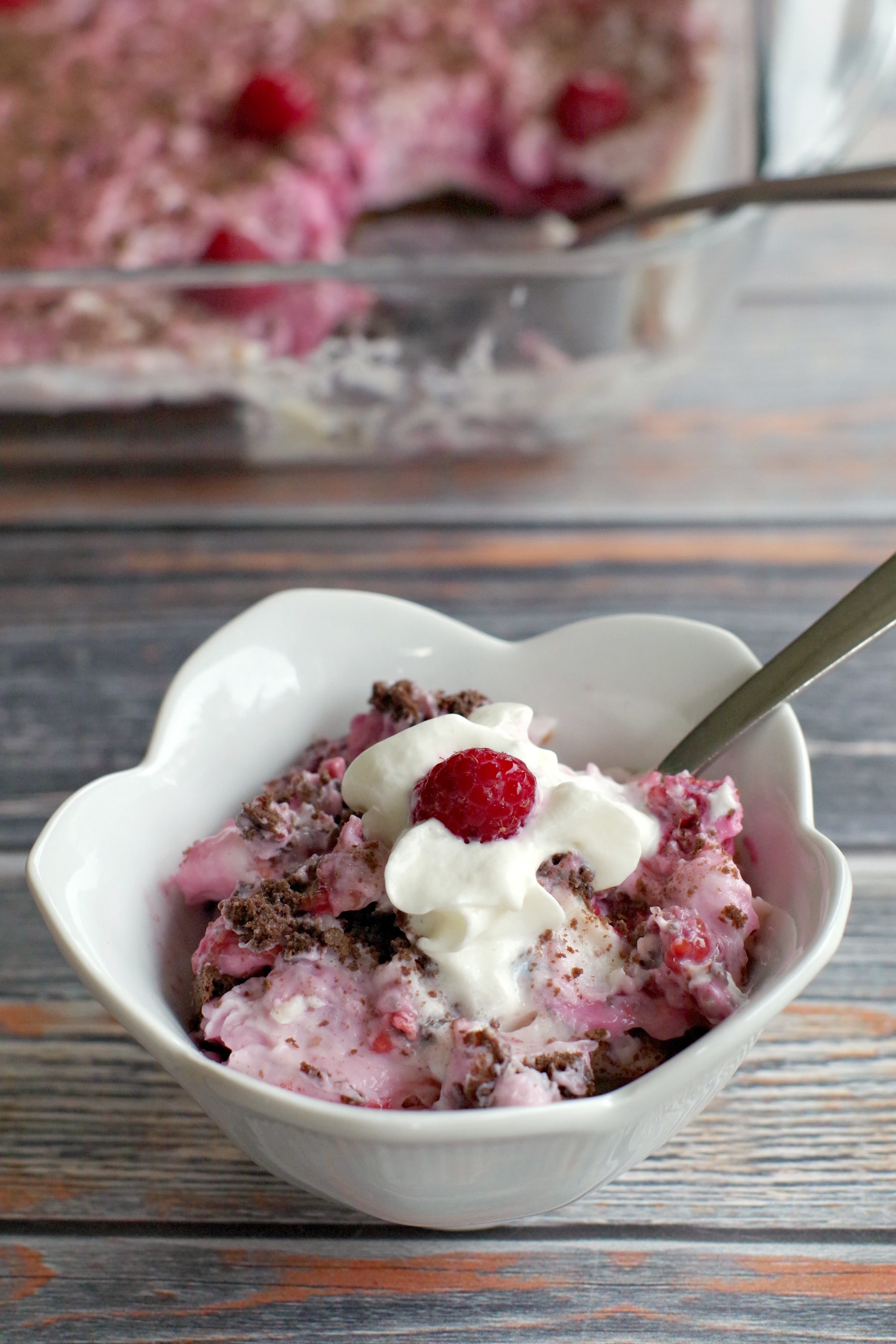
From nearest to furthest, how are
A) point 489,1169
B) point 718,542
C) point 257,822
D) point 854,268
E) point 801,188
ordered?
point 489,1169 < point 257,822 < point 801,188 < point 718,542 < point 854,268

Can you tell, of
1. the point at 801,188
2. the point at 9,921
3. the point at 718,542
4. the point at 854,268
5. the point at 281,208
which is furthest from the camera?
the point at 854,268

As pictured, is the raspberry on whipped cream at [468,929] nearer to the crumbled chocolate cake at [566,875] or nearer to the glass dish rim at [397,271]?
the crumbled chocolate cake at [566,875]

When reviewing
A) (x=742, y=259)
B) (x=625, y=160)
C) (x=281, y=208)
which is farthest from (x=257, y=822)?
(x=625, y=160)

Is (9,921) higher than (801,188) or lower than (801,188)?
lower

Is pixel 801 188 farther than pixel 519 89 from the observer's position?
No

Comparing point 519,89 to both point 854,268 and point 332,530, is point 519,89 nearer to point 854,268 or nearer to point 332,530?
point 854,268

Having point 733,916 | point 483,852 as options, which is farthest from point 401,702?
point 733,916

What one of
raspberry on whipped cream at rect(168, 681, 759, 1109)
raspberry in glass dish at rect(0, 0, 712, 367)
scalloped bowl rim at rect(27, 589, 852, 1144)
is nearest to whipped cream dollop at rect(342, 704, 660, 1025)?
raspberry on whipped cream at rect(168, 681, 759, 1109)
